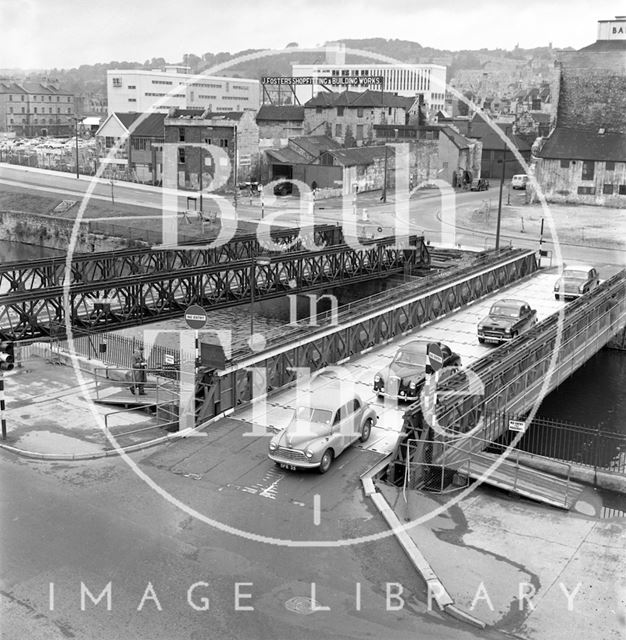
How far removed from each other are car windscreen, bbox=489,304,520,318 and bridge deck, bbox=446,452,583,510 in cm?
1193

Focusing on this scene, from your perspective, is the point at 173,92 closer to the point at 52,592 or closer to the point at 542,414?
the point at 542,414

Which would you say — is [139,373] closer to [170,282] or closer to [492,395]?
[170,282]

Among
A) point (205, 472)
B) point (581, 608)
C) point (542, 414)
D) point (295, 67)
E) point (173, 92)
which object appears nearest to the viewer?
point (581, 608)

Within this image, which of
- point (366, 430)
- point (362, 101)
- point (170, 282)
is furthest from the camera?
point (362, 101)

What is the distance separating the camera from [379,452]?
66.8 ft

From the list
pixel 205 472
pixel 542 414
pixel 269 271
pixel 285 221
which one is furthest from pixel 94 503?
pixel 285 221

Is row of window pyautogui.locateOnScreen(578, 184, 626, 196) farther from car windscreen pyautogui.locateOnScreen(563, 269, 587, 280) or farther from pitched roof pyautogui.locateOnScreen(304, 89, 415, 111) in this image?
car windscreen pyautogui.locateOnScreen(563, 269, 587, 280)

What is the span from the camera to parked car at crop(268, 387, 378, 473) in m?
19.0

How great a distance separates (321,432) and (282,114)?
81.4 metres

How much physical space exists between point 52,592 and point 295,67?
156347 millimetres

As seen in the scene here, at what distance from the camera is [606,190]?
7556 centimetres

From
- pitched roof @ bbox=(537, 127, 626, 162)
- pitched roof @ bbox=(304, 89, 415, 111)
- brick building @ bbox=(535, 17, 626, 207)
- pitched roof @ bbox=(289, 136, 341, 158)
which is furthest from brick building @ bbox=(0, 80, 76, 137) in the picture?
pitched roof @ bbox=(537, 127, 626, 162)

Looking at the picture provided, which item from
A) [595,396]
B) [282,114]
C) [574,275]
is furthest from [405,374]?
[282,114]

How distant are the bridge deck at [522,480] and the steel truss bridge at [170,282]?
556 inches
